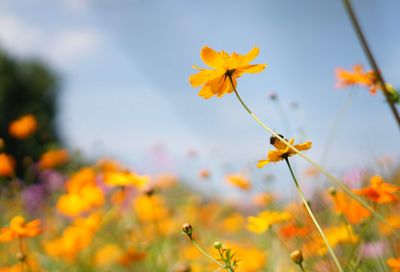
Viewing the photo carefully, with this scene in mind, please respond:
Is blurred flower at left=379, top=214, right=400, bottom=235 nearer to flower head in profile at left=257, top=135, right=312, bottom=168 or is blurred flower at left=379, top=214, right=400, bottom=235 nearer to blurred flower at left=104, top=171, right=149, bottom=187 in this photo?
flower head in profile at left=257, top=135, right=312, bottom=168

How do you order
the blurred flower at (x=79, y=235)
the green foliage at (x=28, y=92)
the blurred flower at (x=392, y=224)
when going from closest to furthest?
the blurred flower at (x=392, y=224) → the blurred flower at (x=79, y=235) → the green foliage at (x=28, y=92)

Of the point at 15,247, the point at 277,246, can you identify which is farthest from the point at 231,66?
the point at 15,247

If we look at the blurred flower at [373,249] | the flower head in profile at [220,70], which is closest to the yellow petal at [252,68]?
the flower head in profile at [220,70]

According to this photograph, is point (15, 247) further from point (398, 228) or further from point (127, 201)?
point (398, 228)

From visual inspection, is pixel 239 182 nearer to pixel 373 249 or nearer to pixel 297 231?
pixel 373 249

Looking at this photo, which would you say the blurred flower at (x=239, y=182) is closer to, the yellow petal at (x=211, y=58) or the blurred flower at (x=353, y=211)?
the blurred flower at (x=353, y=211)

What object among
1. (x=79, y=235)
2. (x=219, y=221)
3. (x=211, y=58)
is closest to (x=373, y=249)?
(x=211, y=58)
